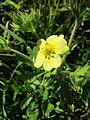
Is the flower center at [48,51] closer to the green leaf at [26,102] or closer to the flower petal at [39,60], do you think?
the flower petal at [39,60]

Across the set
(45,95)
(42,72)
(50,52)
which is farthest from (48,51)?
(45,95)

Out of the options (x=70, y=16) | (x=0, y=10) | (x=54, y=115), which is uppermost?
(x=0, y=10)

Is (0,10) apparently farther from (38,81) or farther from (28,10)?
(38,81)

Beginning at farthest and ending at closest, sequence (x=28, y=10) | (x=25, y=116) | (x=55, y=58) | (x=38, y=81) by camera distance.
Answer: (x=28, y=10) < (x=25, y=116) < (x=38, y=81) < (x=55, y=58)

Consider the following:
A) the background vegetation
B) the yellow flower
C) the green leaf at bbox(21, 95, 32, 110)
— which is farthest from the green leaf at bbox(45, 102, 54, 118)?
the yellow flower

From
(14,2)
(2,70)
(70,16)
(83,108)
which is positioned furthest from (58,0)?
(83,108)

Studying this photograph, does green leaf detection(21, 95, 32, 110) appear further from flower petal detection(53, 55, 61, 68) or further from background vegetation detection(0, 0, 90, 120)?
flower petal detection(53, 55, 61, 68)
